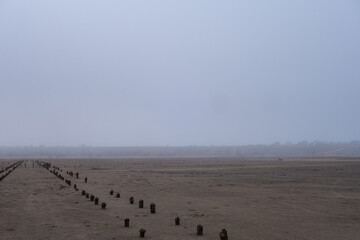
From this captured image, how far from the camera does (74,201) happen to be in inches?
959

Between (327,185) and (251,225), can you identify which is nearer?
(251,225)

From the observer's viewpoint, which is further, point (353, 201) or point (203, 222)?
point (353, 201)

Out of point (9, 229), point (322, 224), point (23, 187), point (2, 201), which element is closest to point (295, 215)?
point (322, 224)

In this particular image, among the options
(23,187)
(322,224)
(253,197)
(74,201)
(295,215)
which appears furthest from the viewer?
(23,187)

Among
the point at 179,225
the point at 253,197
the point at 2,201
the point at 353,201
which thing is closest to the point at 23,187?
the point at 2,201

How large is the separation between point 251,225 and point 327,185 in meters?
19.5

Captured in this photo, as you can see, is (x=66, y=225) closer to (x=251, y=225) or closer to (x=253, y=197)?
(x=251, y=225)

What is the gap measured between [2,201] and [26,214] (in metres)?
5.36

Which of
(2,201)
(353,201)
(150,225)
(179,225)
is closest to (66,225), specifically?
(150,225)

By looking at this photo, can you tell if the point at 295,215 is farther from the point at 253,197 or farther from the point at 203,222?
the point at 253,197

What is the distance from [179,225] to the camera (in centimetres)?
1733

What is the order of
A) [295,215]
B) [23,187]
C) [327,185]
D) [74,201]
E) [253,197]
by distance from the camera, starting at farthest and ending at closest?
[327,185], [23,187], [253,197], [74,201], [295,215]

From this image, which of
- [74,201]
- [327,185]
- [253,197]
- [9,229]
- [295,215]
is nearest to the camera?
[9,229]

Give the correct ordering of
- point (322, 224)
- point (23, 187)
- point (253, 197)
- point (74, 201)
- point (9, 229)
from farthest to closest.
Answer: point (23, 187), point (253, 197), point (74, 201), point (322, 224), point (9, 229)
